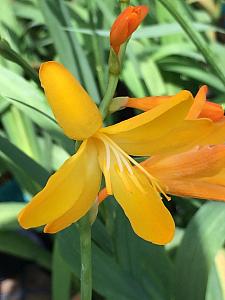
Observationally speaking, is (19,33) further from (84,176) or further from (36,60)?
(84,176)

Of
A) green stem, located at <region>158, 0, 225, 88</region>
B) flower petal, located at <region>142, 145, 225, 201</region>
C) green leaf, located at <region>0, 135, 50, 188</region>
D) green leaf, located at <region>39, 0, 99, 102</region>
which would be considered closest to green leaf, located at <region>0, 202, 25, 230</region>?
green leaf, located at <region>0, 135, 50, 188</region>

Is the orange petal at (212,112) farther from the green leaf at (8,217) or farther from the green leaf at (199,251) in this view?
the green leaf at (8,217)

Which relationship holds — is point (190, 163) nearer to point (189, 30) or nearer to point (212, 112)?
point (212, 112)

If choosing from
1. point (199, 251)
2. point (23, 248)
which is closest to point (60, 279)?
point (23, 248)

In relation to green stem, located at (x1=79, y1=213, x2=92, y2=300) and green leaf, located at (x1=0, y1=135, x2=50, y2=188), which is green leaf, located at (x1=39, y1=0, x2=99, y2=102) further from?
green stem, located at (x1=79, y1=213, x2=92, y2=300)

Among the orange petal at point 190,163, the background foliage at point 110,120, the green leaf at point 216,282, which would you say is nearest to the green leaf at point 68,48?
the background foliage at point 110,120

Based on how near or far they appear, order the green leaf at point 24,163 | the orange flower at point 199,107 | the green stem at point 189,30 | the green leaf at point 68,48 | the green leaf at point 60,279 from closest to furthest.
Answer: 1. the orange flower at point 199,107
2. the green stem at point 189,30
3. the green leaf at point 24,163
4. the green leaf at point 60,279
5. the green leaf at point 68,48

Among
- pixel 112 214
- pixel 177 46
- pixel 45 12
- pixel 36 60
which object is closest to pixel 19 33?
pixel 36 60
